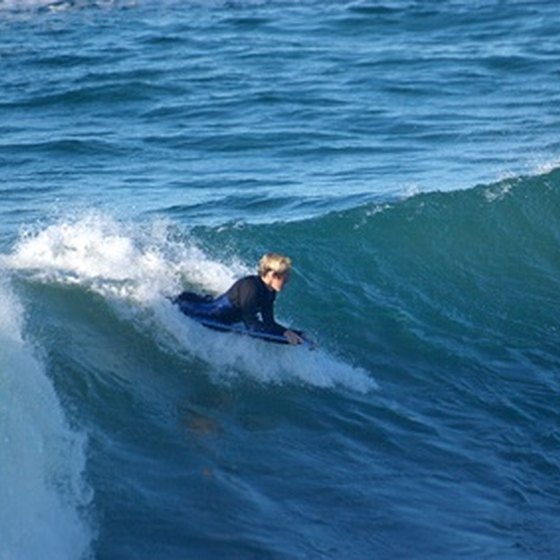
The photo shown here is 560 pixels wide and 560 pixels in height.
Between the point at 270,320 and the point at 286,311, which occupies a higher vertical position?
the point at 270,320

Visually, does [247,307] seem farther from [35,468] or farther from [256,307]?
[35,468]

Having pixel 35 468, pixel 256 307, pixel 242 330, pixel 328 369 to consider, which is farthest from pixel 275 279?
pixel 35 468

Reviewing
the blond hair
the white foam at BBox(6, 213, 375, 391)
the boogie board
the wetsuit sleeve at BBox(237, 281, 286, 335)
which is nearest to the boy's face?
the blond hair

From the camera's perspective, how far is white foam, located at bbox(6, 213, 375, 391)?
14641 millimetres

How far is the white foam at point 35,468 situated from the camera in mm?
10484

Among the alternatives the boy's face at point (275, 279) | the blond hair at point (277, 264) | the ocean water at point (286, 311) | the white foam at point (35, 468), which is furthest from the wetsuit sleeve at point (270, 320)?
the white foam at point (35, 468)

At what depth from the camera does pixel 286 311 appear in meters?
16.7

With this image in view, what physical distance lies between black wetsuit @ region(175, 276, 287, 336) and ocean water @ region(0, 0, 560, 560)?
276 mm

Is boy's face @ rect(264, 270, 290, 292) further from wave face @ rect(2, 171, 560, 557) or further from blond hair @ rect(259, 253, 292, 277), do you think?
wave face @ rect(2, 171, 560, 557)

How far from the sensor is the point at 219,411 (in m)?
13.7

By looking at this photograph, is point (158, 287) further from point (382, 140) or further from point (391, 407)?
point (382, 140)

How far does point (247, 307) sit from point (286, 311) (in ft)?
9.08

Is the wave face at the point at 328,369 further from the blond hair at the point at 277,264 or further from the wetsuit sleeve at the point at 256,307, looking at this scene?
the blond hair at the point at 277,264

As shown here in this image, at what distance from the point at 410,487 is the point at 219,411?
6.62ft
